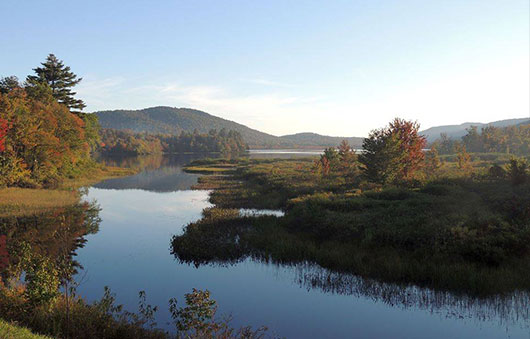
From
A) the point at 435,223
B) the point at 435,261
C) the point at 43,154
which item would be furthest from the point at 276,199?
the point at 43,154

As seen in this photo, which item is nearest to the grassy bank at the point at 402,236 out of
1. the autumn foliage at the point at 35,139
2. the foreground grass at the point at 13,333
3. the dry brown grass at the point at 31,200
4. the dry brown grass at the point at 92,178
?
the foreground grass at the point at 13,333

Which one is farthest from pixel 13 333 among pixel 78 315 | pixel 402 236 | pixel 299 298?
pixel 402 236

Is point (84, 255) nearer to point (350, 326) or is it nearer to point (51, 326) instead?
point (51, 326)

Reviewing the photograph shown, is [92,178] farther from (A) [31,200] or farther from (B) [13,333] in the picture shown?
(B) [13,333]

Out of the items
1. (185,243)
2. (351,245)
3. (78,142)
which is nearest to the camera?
(351,245)

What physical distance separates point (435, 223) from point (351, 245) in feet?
19.1

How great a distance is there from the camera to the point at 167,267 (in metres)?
20.5

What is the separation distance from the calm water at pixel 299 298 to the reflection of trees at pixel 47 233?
154 cm

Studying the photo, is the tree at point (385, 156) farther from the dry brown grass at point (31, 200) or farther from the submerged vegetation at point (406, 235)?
the dry brown grass at point (31, 200)

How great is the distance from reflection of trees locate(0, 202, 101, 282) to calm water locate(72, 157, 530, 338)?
154 cm

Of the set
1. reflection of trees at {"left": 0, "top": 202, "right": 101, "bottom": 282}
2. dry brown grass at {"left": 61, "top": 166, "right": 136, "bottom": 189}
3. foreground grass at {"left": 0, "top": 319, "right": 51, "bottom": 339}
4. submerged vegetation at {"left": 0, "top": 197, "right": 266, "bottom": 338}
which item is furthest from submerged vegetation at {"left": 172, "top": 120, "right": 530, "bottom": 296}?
dry brown grass at {"left": 61, "top": 166, "right": 136, "bottom": 189}

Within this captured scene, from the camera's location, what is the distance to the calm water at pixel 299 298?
531 inches

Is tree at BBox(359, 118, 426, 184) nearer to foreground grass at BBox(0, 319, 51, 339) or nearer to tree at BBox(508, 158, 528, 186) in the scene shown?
tree at BBox(508, 158, 528, 186)

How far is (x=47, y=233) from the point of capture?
26.4 metres
